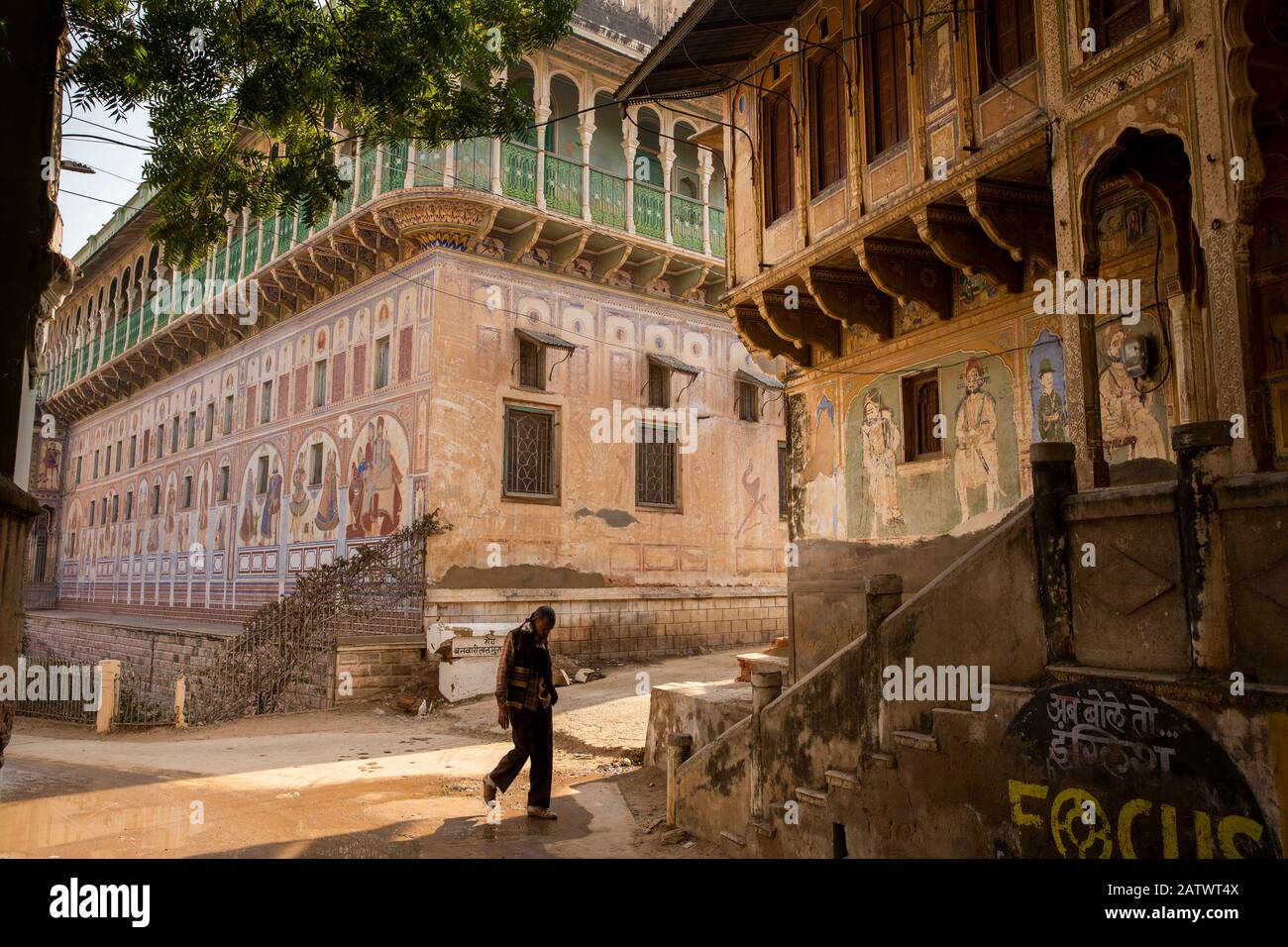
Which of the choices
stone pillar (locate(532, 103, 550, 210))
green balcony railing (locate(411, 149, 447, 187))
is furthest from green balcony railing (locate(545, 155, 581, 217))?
green balcony railing (locate(411, 149, 447, 187))

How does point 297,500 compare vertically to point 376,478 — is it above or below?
below

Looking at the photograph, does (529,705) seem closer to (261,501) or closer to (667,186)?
(667,186)

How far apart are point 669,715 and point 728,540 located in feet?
36.3

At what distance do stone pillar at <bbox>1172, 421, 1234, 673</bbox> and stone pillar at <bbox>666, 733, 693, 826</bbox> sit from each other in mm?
5176

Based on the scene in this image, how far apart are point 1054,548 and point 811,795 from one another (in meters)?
2.66

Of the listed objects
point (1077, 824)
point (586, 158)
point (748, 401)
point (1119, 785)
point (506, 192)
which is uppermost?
point (586, 158)

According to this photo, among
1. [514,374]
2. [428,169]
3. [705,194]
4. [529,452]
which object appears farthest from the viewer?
[705,194]

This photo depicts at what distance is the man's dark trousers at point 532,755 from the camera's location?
8.70 meters

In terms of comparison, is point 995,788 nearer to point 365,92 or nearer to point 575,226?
point 365,92

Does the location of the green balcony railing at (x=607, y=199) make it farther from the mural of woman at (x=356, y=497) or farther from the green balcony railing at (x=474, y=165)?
the mural of woman at (x=356, y=497)

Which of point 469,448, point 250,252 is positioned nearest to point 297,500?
point 469,448

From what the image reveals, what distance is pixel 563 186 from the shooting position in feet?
62.4

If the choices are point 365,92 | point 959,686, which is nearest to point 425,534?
point 365,92

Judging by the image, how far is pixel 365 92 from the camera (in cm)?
651
